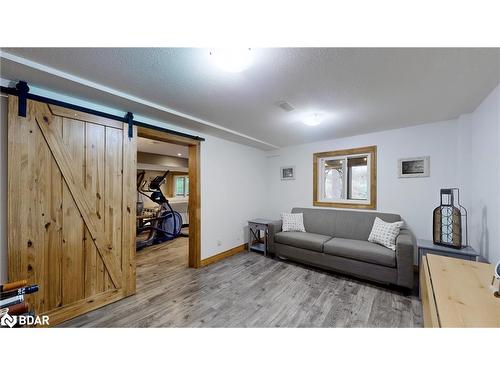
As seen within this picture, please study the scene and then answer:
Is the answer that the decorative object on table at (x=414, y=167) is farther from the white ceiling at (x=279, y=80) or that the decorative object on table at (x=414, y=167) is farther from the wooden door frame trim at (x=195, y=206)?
the wooden door frame trim at (x=195, y=206)

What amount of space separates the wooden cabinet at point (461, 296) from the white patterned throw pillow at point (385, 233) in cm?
109

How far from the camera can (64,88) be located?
1.69 m

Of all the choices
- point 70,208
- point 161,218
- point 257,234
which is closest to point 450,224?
point 257,234

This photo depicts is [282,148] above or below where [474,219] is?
above

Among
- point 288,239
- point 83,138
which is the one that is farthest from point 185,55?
point 288,239

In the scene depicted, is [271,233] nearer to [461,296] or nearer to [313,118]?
[313,118]

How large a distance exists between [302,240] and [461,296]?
2061 mm

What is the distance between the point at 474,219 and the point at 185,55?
11.8 feet

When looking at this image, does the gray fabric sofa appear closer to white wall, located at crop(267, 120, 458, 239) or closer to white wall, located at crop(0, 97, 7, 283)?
white wall, located at crop(267, 120, 458, 239)

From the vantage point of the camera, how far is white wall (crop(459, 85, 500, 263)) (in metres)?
1.75

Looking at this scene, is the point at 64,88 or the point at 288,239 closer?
the point at 64,88

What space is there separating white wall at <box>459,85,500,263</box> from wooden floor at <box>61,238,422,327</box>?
100 cm
